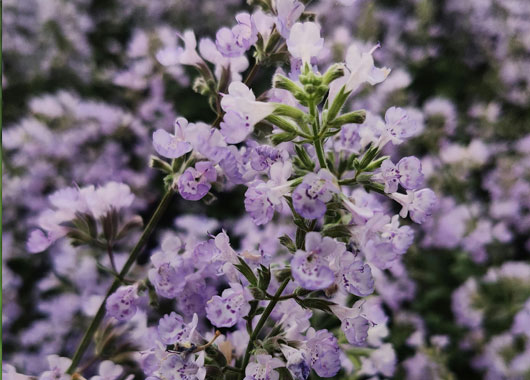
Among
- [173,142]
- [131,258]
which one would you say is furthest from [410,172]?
[131,258]

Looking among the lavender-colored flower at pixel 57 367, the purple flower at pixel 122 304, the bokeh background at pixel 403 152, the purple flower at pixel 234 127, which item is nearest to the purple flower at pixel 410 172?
the purple flower at pixel 234 127

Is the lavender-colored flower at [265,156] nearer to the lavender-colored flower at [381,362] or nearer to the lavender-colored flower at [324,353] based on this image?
the lavender-colored flower at [324,353]

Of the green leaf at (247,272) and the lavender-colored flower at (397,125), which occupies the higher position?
the lavender-colored flower at (397,125)

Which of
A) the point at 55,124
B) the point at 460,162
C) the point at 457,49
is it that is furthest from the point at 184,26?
the point at 460,162

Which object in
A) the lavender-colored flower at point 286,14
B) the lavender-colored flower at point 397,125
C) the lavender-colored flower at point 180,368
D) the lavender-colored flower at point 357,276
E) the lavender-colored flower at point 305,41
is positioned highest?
the lavender-colored flower at point 286,14

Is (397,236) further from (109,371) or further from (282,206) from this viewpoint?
(109,371)

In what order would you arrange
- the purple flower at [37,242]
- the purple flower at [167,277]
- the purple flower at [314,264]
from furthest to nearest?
the purple flower at [37,242] → the purple flower at [167,277] → the purple flower at [314,264]

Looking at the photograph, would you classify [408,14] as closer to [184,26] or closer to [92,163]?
[184,26]
